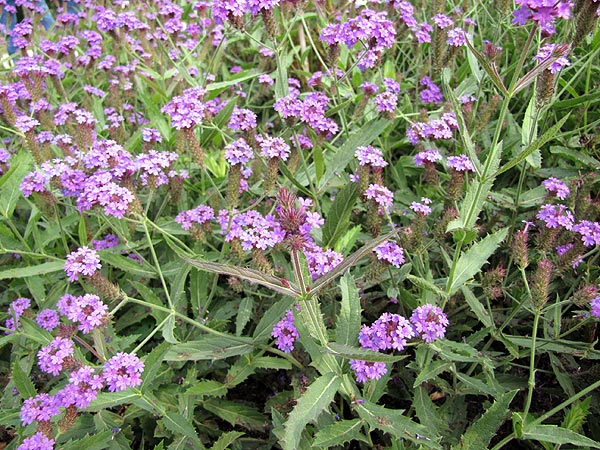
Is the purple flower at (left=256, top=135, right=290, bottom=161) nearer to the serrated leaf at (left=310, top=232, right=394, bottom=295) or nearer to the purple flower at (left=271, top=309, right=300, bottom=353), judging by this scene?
the purple flower at (left=271, top=309, right=300, bottom=353)

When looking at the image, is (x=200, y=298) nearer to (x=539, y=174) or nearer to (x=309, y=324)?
(x=309, y=324)

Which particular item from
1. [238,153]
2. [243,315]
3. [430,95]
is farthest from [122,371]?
[430,95]

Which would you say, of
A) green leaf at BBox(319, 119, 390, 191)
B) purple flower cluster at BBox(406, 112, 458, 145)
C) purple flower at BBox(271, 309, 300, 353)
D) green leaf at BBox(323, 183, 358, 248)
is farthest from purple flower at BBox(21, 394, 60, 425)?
purple flower cluster at BBox(406, 112, 458, 145)

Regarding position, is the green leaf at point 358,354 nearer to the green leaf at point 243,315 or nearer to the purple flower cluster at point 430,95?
the green leaf at point 243,315

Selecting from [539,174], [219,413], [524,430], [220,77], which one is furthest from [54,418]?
[220,77]

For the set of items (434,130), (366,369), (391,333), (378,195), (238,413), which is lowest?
(238,413)

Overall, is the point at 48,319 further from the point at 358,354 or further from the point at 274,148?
the point at 358,354

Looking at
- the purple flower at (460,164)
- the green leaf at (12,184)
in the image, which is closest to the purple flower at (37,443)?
the green leaf at (12,184)
